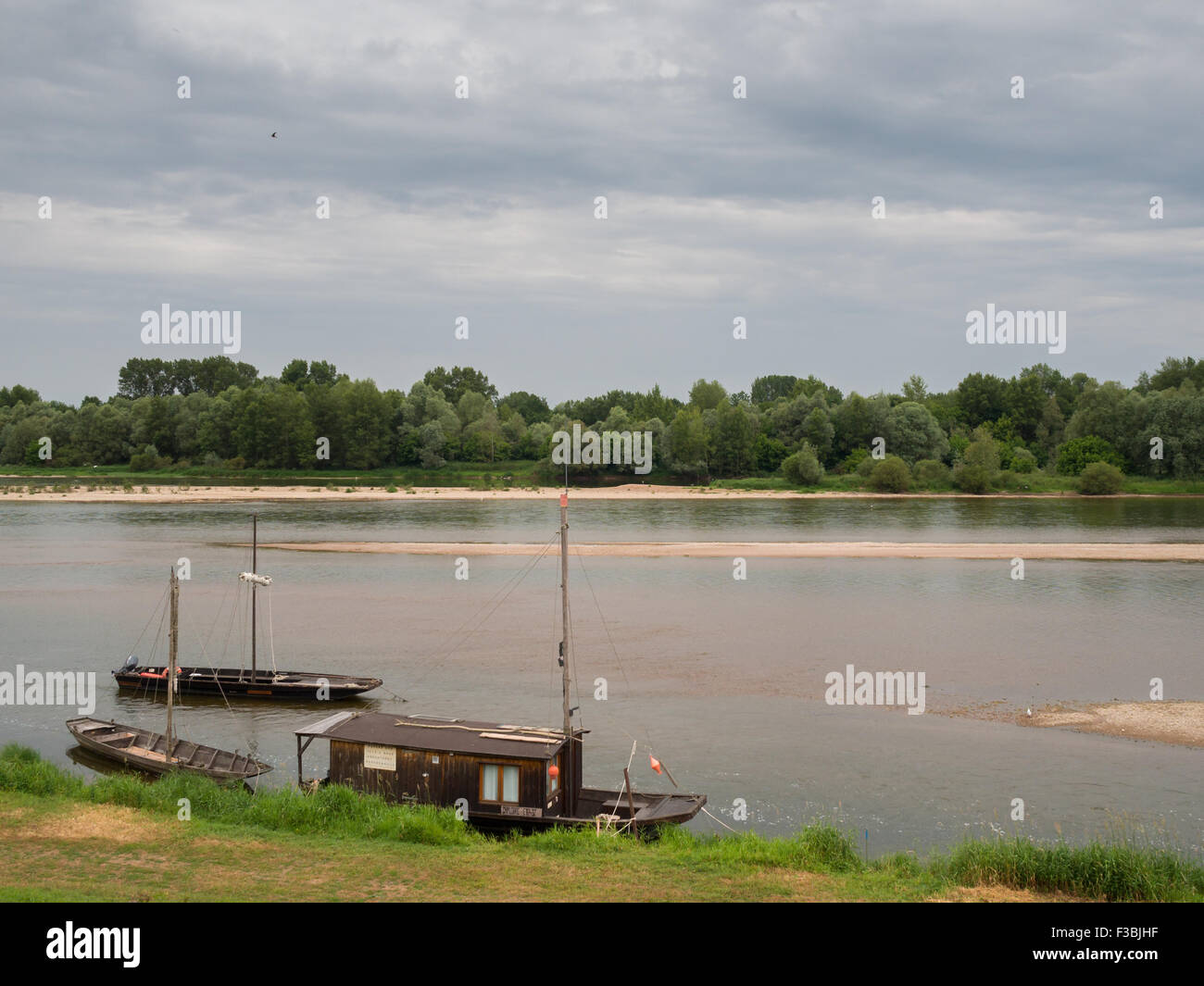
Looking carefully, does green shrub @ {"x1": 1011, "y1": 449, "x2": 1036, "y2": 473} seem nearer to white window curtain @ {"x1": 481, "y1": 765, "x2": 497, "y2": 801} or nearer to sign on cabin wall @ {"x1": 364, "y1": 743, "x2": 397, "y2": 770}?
white window curtain @ {"x1": 481, "y1": 765, "x2": 497, "y2": 801}

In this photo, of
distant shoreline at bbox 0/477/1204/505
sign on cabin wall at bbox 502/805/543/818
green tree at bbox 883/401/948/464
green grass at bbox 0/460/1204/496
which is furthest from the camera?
green tree at bbox 883/401/948/464

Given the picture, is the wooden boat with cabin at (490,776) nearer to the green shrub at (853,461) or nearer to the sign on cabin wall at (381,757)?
the sign on cabin wall at (381,757)

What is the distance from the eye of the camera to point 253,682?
35125 millimetres

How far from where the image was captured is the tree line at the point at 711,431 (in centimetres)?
14462

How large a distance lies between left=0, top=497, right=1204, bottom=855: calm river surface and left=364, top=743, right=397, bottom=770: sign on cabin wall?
4.95 metres

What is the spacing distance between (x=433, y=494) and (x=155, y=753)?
12135 cm

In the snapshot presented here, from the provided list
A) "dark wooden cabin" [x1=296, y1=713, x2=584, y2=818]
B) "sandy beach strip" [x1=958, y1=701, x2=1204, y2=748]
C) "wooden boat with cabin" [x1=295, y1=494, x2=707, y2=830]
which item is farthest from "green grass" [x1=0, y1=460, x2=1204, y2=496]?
"dark wooden cabin" [x1=296, y1=713, x2=584, y2=818]

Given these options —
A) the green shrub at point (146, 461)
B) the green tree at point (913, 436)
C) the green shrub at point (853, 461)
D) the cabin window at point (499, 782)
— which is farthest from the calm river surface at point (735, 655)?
the green shrub at point (146, 461)

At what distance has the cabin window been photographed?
21.0 m

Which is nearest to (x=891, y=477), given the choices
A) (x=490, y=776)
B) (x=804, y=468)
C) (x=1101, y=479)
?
(x=804, y=468)

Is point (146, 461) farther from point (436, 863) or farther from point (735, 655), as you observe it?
point (436, 863)

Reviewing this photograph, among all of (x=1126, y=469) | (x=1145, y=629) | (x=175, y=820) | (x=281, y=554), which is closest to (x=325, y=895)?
(x=175, y=820)

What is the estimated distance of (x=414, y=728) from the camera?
2269 centimetres
